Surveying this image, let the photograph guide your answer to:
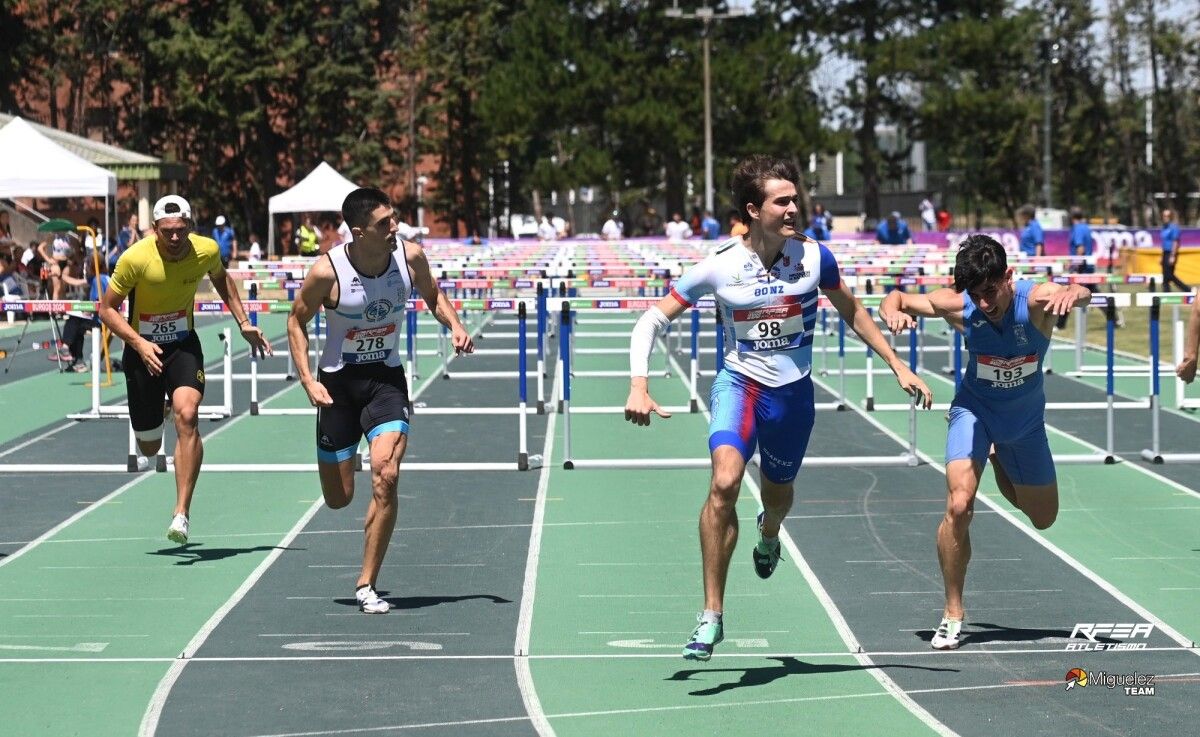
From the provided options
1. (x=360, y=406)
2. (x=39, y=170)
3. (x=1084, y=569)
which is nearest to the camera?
(x=360, y=406)

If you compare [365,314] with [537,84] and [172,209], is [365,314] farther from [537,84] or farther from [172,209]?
[537,84]

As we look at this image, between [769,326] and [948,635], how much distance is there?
56.7 inches

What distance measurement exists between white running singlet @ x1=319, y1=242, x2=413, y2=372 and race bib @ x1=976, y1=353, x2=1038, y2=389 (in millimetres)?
2510

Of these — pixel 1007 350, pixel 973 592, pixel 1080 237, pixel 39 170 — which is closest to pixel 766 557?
pixel 1007 350

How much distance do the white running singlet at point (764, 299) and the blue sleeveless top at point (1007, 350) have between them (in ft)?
2.38

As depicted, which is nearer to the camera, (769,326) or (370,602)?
(769,326)

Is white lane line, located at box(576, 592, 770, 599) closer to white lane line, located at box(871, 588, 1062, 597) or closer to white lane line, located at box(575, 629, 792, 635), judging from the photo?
white lane line, located at box(871, 588, 1062, 597)

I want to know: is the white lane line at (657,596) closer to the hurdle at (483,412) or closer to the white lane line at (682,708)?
the white lane line at (682,708)

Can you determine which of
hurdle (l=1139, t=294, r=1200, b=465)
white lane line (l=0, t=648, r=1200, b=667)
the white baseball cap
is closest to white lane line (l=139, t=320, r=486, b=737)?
white lane line (l=0, t=648, r=1200, b=667)

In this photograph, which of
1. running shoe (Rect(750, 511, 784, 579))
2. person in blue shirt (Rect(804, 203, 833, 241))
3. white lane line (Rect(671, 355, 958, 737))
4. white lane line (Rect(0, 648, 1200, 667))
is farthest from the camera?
person in blue shirt (Rect(804, 203, 833, 241))

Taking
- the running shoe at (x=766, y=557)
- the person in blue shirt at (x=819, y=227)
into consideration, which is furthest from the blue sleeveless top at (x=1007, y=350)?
the person in blue shirt at (x=819, y=227)

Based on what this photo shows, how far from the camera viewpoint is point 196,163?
2889 inches

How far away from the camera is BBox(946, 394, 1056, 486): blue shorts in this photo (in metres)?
7.89

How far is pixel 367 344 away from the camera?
28.5 feet
